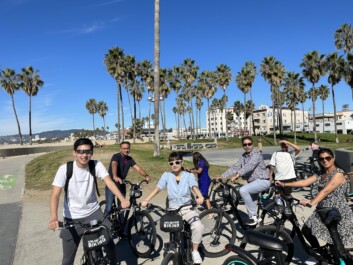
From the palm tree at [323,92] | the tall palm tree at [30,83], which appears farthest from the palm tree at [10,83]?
the palm tree at [323,92]

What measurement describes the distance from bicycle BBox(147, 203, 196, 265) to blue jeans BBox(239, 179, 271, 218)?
6.38ft

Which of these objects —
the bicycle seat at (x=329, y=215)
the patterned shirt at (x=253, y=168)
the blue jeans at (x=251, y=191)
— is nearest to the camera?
the bicycle seat at (x=329, y=215)

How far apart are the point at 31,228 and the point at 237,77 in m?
59.1

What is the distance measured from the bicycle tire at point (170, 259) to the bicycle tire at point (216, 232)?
61.8 inches

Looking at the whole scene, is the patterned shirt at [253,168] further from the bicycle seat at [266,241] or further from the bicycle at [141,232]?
the bicycle seat at [266,241]

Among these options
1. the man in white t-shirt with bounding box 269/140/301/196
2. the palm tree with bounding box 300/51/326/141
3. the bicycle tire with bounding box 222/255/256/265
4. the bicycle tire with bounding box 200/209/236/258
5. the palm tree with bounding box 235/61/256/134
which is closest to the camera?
the bicycle tire with bounding box 222/255/256/265

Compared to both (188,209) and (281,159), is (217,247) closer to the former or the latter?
(188,209)

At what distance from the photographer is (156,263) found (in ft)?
16.7

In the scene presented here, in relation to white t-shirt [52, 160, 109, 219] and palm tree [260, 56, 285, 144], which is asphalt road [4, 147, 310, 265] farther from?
palm tree [260, 56, 285, 144]

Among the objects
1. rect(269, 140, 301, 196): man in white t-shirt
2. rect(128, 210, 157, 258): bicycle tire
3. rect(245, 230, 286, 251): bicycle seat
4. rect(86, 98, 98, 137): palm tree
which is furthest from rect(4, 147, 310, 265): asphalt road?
rect(86, 98, 98, 137): palm tree

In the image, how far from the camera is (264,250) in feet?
11.1

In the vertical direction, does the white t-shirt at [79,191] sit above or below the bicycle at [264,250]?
above

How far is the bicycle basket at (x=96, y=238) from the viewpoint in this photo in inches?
131

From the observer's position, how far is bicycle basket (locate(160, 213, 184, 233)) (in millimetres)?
3939
